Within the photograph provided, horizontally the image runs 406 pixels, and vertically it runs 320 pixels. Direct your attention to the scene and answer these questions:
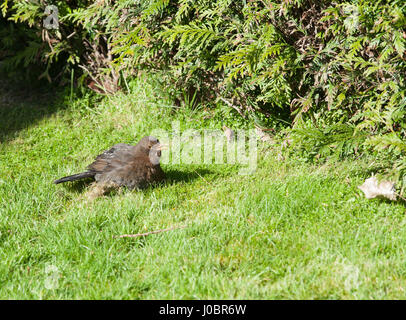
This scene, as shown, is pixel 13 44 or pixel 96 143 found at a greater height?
pixel 13 44

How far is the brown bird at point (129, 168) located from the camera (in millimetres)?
4656

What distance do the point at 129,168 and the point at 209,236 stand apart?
1.29m

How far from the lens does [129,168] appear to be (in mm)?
4668

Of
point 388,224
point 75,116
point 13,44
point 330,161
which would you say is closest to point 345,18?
point 330,161

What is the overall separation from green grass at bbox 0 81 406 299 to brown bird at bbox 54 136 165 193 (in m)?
0.12

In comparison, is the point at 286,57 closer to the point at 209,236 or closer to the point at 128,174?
the point at 128,174

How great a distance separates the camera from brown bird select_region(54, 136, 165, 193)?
4.66 m

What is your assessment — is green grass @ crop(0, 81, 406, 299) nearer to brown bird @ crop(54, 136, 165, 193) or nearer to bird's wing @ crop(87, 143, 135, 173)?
brown bird @ crop(54, 136, 165, 193)

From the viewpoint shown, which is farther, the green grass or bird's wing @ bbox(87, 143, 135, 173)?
bird's wing @ bbox(87, 143, 135, 173)

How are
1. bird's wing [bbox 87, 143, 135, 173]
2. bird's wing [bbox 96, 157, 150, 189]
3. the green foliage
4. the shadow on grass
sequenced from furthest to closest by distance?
1. the shadow on grass
2. bird's wing [bbox 87, 143, 135, 173]
3. bird's wing [bbox 96, 157, 150, 189]
4. the green foliage

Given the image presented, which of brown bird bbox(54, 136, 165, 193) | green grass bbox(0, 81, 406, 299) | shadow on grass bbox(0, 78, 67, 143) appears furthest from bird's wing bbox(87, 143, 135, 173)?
shadow on grass bbox(0, 78, 67, 143)
